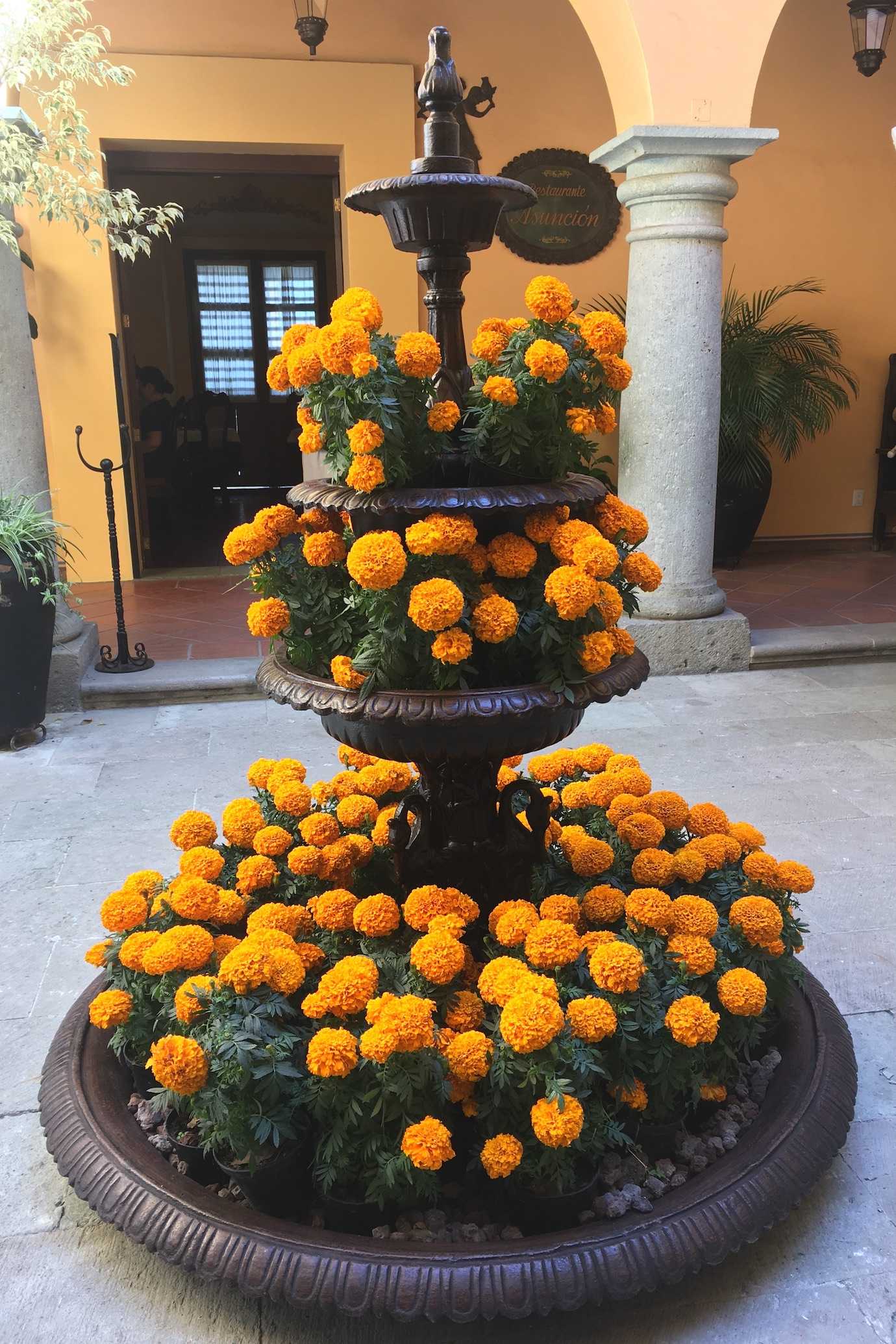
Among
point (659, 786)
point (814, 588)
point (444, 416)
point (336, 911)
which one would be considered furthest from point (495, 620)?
point (814, 588)

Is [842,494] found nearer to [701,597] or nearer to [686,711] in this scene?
[701,597]

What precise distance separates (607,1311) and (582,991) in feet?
1.67

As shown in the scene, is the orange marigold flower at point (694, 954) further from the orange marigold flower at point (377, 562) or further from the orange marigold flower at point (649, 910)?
the orange marigold flower at point (377, 562)

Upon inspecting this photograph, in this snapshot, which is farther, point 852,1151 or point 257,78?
point 257,78

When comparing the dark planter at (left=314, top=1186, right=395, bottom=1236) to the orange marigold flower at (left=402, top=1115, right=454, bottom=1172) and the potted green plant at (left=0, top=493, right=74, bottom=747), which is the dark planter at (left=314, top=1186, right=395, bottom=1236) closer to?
the orange marigold flower at (left=402, top=1115, right=454, bottom=1172)

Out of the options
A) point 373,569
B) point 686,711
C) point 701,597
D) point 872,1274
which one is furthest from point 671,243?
point 872,1274

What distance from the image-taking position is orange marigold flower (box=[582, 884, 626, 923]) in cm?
224

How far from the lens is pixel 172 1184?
1874mm

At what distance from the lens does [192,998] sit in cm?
195

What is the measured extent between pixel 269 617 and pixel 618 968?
0.91 meters

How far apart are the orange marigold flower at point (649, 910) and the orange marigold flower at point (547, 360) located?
1011 mm

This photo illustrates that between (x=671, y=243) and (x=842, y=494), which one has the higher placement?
(x=671, y=243)

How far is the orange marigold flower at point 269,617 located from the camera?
2061mm

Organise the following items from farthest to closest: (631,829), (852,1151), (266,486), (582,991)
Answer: (266,486), (631,829), (852,1151), (582,991)
